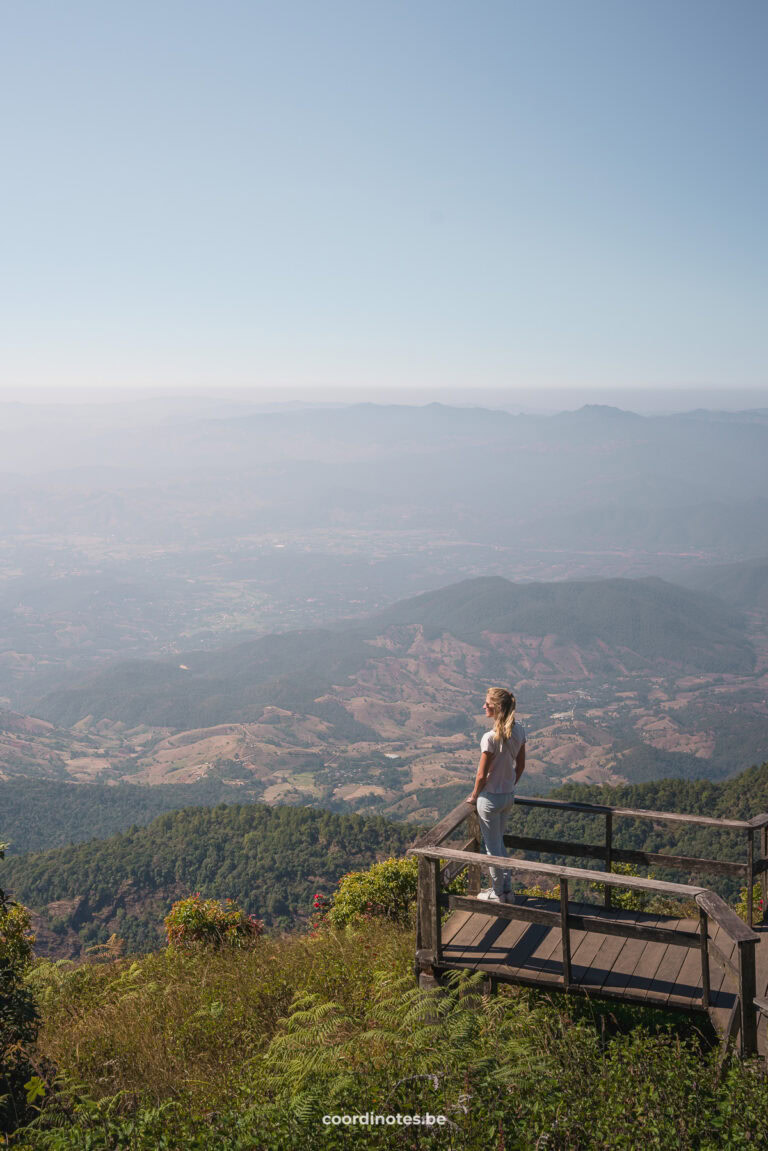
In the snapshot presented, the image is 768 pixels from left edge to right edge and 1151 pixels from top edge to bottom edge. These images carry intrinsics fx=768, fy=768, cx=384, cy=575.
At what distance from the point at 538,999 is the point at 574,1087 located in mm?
2102

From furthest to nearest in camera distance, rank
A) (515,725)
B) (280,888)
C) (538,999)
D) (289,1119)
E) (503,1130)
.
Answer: (280,888) → (515,725) → (538,999) → (289,1119) → (503,1130)

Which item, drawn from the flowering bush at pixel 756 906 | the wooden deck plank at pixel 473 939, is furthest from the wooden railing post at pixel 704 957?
the flowering bush at pixel 756 906

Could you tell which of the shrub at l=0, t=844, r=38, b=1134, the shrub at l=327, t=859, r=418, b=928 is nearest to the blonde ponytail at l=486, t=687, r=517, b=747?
the shrub at l=327, t=859, r=418, b=928

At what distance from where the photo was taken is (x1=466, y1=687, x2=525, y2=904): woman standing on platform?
279 inches

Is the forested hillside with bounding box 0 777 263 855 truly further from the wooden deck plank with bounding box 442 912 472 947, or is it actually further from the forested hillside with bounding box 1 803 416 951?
the wooden deck plank with bounding box 442 912 472 947

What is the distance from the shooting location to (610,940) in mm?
6637

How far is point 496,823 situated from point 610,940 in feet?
4.47

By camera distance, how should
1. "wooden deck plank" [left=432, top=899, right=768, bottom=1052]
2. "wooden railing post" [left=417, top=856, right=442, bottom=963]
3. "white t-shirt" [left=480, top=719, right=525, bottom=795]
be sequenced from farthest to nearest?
1. "white t-shirt" [left=480, top=719, right=525, bottom=795]
2. "wooden railing post" [left=417, top=856, right=442, bottom=963]
3. "wooden deck plank" [left=432, top=899, right=768, bottom=1052]

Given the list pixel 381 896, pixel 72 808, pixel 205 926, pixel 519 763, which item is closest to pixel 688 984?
pixel 519 763

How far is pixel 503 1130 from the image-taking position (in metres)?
3.94

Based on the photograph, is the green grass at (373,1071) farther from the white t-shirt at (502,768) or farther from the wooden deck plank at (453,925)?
the white t-shirt at (502,768)

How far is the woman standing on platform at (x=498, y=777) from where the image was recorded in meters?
7.07

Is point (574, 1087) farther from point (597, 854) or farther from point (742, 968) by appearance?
point (597, 854)

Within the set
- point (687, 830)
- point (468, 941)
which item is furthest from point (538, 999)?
point (687, 830)
